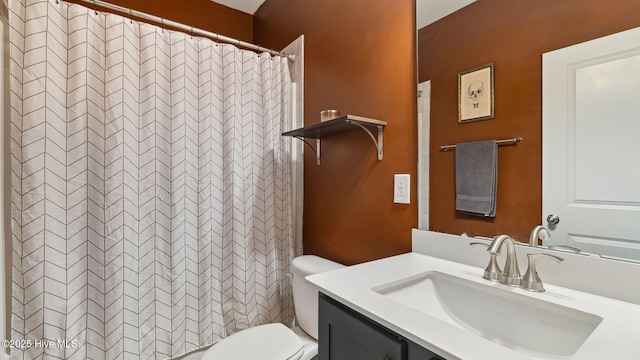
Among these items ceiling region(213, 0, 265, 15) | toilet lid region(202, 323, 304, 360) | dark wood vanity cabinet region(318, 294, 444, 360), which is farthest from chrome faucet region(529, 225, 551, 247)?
ceiling region(213, 0, 265, 15)

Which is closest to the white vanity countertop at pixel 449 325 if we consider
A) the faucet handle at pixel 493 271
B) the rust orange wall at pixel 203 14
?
the faucet handle at pixel 493 271

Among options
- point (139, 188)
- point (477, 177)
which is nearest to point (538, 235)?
point (477, 177)

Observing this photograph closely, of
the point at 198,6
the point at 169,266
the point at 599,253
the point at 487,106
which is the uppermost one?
the point at 198,6

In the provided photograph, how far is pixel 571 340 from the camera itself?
2.10 ft

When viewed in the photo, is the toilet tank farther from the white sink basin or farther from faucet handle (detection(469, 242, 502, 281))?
faucet handle (detection(469, 242, 502, 281))

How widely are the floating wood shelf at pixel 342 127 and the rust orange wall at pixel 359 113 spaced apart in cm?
4

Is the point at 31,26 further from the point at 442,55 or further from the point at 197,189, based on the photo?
the point at 442,55

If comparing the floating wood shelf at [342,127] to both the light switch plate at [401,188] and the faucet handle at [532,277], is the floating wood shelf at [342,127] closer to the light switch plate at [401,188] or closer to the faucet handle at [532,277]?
the light switch plate at [401,188]

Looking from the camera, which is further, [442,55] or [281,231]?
[281,231]

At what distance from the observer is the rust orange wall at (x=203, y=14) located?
6.67ft

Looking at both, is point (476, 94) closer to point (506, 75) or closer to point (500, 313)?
point (506, 75)

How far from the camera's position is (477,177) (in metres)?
1.01

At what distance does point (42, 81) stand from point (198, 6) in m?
1.39

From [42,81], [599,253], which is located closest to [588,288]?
[599,253]
